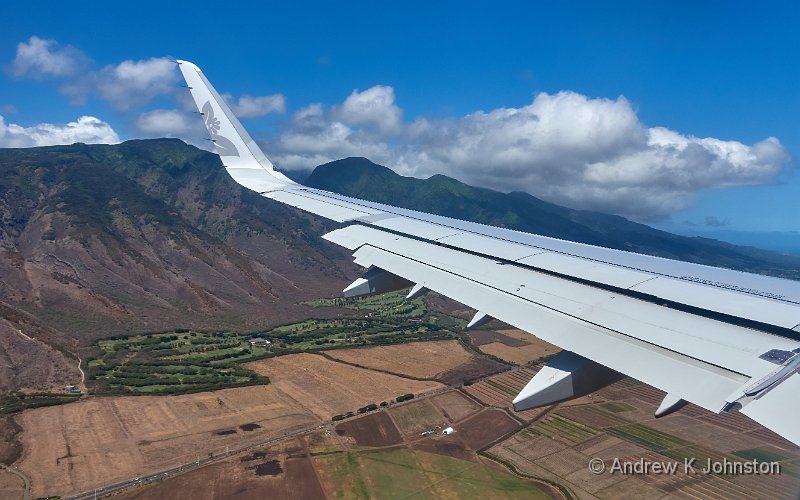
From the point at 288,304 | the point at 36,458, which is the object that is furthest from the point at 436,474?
the point at 288,304

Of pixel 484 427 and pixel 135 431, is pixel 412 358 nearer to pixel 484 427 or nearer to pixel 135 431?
pixel 484 427

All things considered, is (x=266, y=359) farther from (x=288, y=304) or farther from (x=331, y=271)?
(x=331, y=271)

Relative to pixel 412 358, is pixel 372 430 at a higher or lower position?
lower

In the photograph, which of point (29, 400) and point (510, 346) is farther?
point (510, 346)

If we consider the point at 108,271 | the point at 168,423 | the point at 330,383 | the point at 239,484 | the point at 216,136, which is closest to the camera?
the point at 216,136

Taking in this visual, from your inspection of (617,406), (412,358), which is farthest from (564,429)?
(412,358)
